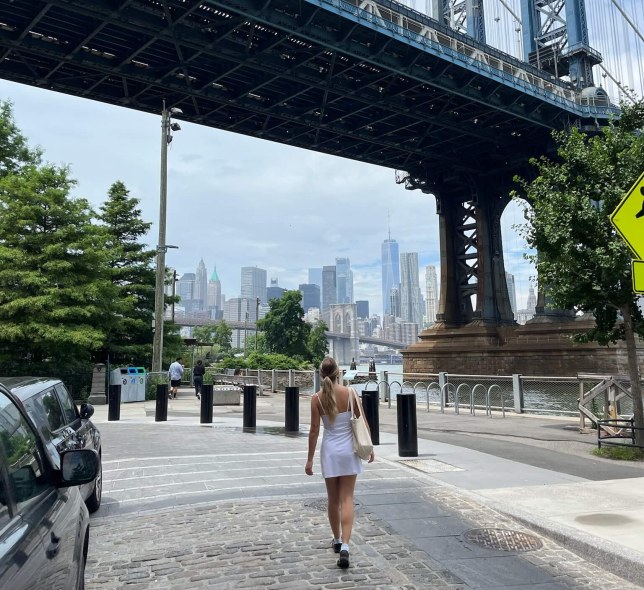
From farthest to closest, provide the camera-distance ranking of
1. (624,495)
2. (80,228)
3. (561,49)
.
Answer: (561,49)
(80,228)
(624,495)

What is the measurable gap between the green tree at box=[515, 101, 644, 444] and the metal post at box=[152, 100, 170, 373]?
14.4 m

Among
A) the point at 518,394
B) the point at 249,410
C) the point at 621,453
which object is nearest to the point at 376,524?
the point at 621,453

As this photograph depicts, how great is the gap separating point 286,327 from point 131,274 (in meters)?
41.1

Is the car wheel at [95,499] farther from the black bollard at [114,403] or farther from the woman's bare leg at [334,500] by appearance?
the black bollard at [114,403]

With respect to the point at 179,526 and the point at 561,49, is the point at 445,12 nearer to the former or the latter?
the point at 561,49

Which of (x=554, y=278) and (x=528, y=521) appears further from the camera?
(x=554, y=278)

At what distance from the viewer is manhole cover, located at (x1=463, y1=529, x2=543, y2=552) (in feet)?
17.4

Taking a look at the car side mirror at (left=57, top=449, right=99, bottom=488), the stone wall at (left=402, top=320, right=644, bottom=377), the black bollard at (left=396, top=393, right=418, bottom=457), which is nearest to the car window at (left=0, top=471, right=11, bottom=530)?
the car side mirror at (left=57, top=449, right=99, bottom=488)

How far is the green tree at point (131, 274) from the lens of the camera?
27.9m

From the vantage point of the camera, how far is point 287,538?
5551 millimetres

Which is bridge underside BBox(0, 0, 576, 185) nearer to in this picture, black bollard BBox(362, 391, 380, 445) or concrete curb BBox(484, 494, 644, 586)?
black bollard BBox(362, 391, 380, 445)

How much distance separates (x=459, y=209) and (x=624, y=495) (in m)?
65.8

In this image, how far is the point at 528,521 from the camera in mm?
5922

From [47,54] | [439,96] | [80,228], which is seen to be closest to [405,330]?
[439,96]
